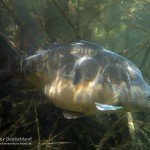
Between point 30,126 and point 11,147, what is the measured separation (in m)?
0.55

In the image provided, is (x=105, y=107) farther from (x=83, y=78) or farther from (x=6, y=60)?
(x=6, y=60)

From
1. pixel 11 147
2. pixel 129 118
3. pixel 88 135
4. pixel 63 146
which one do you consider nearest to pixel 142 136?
pixel 129 118

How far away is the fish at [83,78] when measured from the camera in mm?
3586

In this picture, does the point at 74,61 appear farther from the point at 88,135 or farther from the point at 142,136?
the point at 142,136

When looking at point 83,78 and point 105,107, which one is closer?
point 105,107

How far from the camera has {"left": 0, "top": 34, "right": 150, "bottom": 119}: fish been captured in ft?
11.8

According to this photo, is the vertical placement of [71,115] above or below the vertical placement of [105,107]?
below

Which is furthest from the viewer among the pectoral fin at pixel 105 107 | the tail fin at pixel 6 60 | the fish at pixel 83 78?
the tail fin at pixel 6 60

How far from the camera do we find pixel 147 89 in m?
3.67

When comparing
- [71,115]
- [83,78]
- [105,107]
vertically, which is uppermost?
[83,78]

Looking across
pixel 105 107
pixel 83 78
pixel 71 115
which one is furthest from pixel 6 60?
pixel 105 107

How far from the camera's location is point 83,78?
150 inches

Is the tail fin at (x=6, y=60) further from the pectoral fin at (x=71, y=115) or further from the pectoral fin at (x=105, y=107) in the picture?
the pectoral fin at (x=105, y=107)

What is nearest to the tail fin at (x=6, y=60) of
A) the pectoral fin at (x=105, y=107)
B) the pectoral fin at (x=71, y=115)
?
the pectoral fin at (x=71, y=115)
